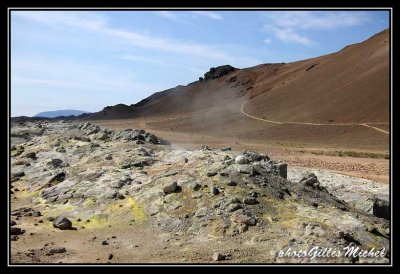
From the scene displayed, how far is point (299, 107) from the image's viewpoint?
6962 centimetres

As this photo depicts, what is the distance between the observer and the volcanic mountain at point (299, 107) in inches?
2188

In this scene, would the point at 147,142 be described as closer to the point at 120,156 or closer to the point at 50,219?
the point at 120,156

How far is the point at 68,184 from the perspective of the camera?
51.0ft

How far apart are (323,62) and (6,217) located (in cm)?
8603

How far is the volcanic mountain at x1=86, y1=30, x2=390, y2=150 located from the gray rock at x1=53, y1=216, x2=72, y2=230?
38.8 m

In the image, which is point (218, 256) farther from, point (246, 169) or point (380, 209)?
point (380, 209)

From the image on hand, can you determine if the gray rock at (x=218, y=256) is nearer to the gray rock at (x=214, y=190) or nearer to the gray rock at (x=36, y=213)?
the gray rock at (x=214, y=190)

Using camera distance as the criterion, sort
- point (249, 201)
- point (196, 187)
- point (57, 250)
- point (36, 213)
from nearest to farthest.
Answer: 1. point (57, 250)
2. point (249, 201)
3. point (196, 187)
4. point (36, 213)

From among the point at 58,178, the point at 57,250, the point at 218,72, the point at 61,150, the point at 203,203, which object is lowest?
the point at 57,250

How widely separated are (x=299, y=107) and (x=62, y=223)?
6172 cm

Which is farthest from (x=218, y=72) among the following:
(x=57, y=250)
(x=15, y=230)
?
(x=57, y=250)

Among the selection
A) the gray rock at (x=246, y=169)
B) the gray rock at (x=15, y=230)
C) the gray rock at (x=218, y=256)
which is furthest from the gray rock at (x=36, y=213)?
the gray rock at (x=218, y=256)

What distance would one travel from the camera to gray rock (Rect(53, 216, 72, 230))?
11.6 meters

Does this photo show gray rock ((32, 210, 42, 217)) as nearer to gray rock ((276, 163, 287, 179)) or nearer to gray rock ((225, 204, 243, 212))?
gray rock ((225, 204, 243, 212))
